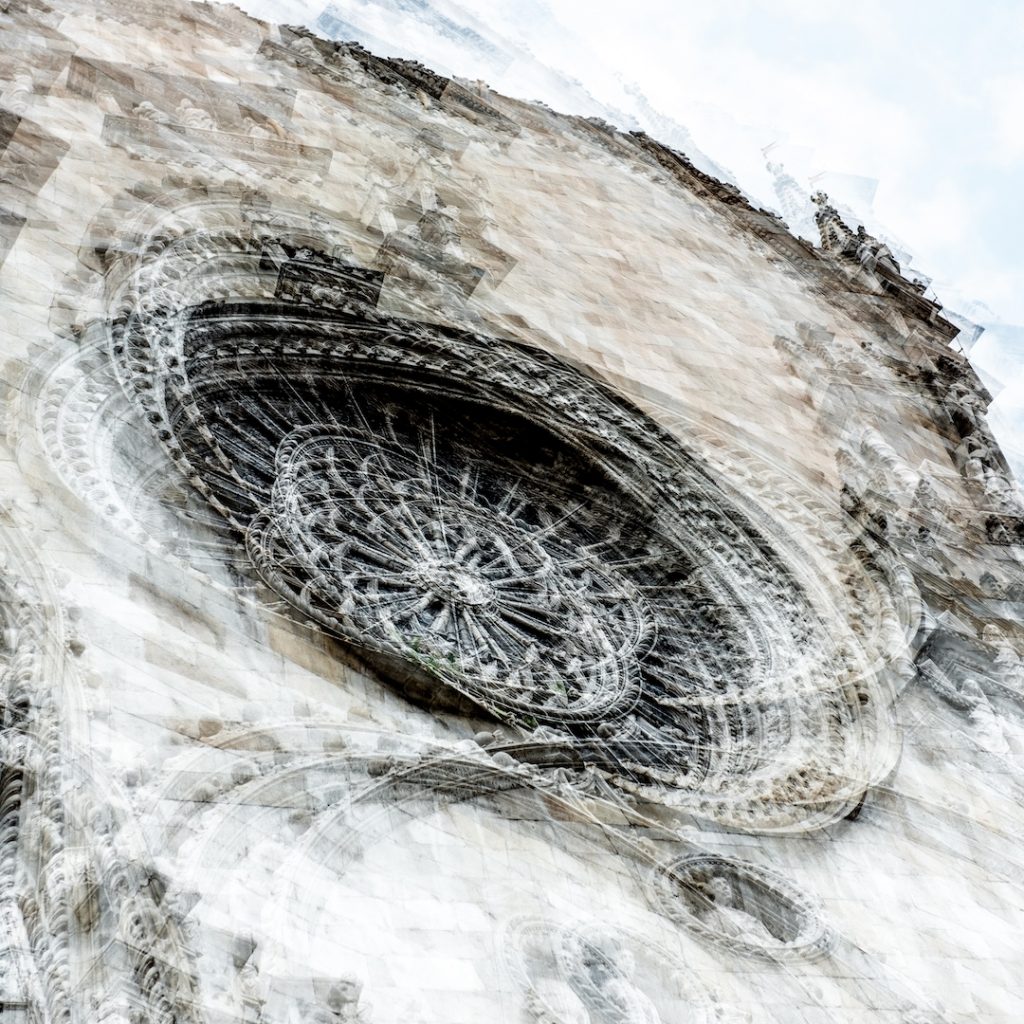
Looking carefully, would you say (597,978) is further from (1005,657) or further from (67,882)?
(1005,657)

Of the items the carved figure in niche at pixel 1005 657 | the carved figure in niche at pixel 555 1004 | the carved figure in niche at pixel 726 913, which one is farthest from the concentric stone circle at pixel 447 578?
the carved figure in niche at pixel 1005 657

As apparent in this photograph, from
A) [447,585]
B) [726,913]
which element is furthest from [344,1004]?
[447,585]

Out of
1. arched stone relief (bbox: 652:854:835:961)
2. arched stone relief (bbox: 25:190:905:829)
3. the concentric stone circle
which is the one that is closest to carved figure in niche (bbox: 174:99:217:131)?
arched stone relief (bbox: 25:190:905:829)

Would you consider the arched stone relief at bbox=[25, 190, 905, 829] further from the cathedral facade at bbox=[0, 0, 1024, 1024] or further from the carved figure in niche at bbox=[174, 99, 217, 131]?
the carved figure in niche at bbox=[174, 99, 217, 131]

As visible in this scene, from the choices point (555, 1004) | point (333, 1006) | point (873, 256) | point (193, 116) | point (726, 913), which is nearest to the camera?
point (333, 1006)

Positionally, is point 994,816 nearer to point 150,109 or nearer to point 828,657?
point 828,657
